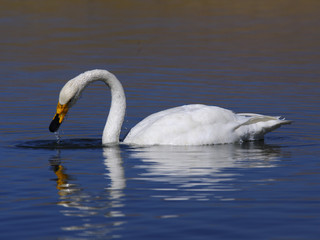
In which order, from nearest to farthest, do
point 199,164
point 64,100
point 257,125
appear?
1. point 199,164
2. point 64,100
3. point 257,125

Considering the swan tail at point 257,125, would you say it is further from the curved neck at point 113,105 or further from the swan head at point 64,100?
the swan head at point 64,100

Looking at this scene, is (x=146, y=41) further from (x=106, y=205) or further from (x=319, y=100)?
(x=106, y=205)

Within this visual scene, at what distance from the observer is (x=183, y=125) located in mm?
12891

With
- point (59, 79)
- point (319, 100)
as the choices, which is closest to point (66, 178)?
point (319, 100)

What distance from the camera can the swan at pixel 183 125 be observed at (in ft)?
42.2

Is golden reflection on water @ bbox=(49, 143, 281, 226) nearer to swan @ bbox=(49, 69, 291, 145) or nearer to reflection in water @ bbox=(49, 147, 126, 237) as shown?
reflection in water @ bbox=(49, 147, 126, 237)

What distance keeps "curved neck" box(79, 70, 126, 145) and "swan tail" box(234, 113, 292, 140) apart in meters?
1.83

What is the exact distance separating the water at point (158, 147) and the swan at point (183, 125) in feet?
0.73

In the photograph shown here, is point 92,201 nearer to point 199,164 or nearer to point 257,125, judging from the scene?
point 199,164

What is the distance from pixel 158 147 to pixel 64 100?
152 centimetres

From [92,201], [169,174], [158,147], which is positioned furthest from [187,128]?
[92,201]

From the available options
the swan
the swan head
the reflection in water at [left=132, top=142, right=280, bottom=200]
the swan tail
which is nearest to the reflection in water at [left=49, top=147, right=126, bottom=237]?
the reflection in water at [left=132, top=142, right=280, bottom=200]

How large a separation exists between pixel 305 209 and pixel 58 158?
166 inches

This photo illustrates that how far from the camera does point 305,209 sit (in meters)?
8.92
